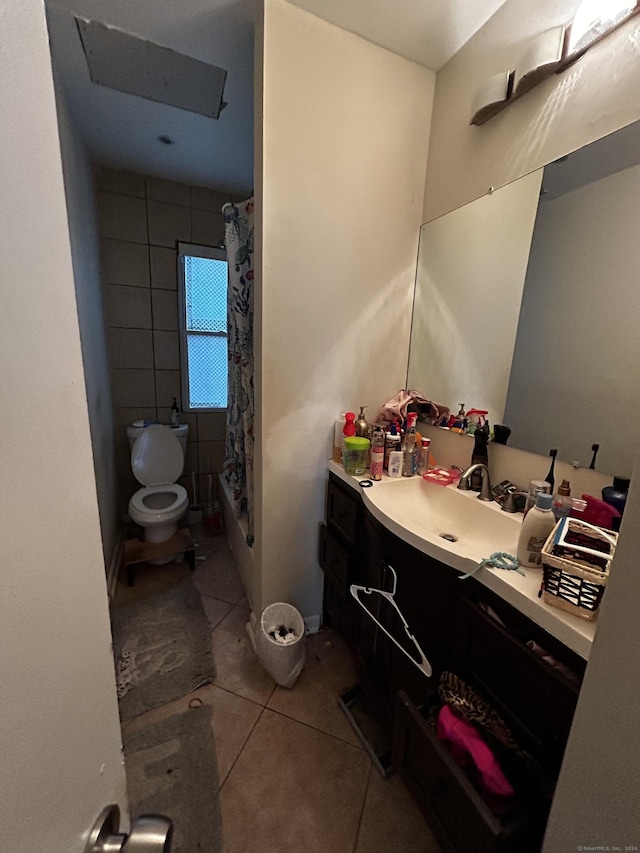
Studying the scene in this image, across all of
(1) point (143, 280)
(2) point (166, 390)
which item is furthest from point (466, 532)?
(1) point (143, 280)

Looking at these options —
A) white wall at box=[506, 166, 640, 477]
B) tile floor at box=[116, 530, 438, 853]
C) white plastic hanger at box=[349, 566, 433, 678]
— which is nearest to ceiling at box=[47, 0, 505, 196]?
white wall at box=[506, 166, 640, 477]

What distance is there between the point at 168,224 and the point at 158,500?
77.8 inches

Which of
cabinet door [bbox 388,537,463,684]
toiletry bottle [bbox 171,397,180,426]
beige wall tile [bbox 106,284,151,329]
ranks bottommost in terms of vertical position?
cabinet door [bbox 388,537,463,684]

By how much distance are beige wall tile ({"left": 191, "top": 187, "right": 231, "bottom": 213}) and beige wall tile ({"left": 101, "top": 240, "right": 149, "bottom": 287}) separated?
52 cm

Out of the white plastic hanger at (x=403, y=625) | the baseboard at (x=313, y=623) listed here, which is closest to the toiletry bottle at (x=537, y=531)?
the white plastic hanger at (x=403, y=625)

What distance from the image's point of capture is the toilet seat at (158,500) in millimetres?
2049

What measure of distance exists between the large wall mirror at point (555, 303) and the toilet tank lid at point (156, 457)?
1891 millimetres

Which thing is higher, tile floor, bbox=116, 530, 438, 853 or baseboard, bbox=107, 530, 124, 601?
baseboard, bbox=107, 530, 124, 601

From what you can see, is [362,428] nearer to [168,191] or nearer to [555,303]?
[555,303]

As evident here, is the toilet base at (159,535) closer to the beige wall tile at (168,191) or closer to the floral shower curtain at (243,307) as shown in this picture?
the floral shower curtain at (243,307)

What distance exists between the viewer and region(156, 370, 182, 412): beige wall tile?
8.34 ft

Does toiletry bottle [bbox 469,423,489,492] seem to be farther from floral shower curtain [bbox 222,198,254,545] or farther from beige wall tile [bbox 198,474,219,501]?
beige wall tile [bbox 198,474,219,501]

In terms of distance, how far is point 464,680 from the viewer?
2.65 ft

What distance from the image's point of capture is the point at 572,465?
0.99 meters
